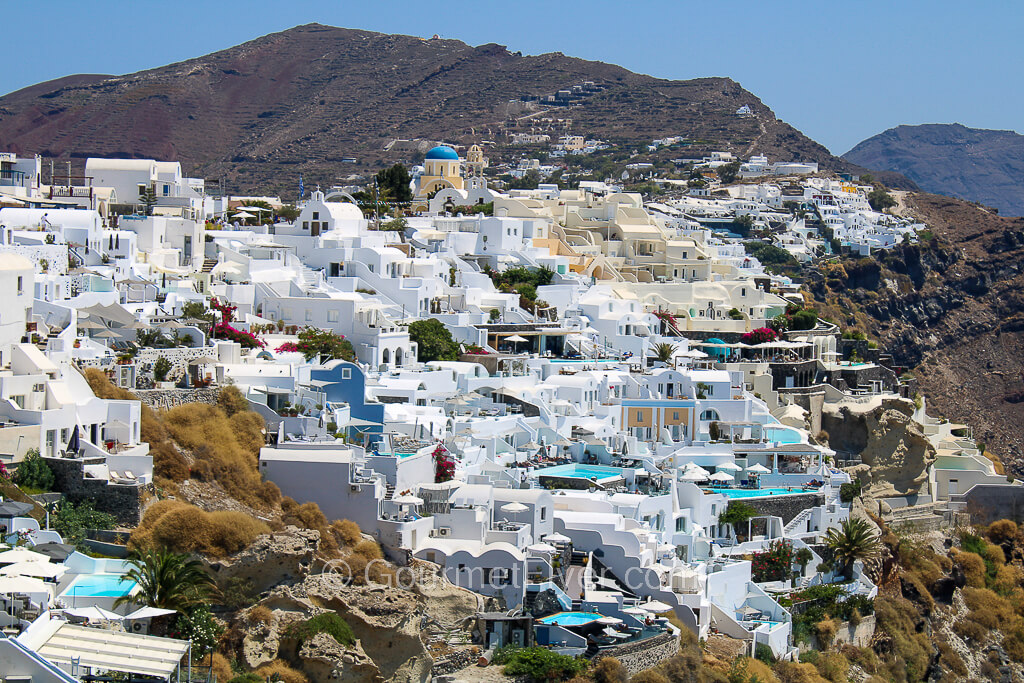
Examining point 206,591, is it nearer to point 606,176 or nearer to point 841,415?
point 841,415

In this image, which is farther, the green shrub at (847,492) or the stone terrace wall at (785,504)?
the green shrub at (847,492)

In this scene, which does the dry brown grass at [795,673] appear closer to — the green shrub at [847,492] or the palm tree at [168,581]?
the green shrub at [847,492]

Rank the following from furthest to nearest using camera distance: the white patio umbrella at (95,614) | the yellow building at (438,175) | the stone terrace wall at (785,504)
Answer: the yellow building at (438,175), the stone terrace wall at (785,504), the white patio umbrella at (95,614)

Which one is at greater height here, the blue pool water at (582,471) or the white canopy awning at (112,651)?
the blue pool water at (582,471)

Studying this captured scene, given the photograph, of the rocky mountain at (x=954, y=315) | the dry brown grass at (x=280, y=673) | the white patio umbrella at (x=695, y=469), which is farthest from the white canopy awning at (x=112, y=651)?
the rocky mountain at (x=954, y=315)

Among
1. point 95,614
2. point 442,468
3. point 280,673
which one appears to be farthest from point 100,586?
point 442,468

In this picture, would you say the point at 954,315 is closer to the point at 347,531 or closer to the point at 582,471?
the point at 582,471
